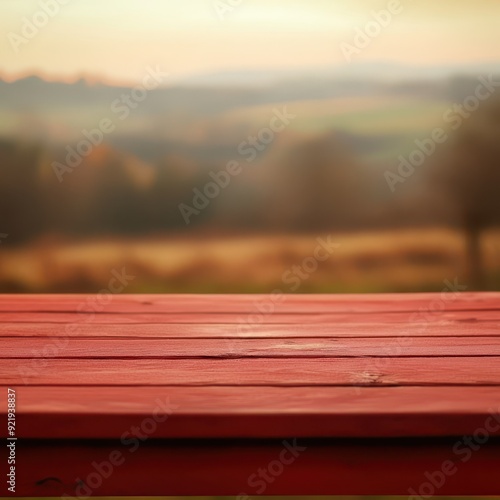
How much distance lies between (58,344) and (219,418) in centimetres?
45

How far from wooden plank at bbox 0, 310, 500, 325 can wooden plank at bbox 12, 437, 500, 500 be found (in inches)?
21.5

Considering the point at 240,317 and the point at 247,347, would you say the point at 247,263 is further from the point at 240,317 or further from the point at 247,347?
the point at 247,347

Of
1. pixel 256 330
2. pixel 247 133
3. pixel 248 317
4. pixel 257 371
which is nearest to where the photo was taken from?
pixel 257 371

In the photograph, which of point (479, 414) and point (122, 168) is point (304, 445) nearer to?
point (479, 414)

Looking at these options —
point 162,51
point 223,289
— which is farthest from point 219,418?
point 162,51

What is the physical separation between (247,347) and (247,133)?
142 cm

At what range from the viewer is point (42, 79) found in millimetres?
2426

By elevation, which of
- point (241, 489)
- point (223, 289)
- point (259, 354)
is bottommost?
point (241, 489)

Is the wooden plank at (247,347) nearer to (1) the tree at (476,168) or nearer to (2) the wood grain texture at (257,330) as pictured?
(2) the wood grain texture at (257,330)

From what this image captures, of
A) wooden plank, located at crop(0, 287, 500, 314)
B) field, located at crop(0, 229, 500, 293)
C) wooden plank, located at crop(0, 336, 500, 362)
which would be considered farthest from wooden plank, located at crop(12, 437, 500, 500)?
field, located at crop(0, 229, 500, 293)

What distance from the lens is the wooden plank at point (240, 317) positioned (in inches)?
52.6

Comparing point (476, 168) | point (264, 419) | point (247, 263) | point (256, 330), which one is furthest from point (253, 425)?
point (476, 168)

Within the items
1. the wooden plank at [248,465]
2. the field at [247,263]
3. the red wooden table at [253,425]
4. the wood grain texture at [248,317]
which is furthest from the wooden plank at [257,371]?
the field at [247,263]

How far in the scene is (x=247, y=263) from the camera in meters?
2.49
